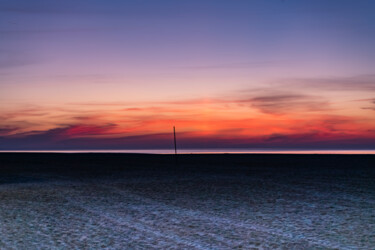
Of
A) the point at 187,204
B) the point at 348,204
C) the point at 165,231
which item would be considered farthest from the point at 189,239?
the point at 348,204

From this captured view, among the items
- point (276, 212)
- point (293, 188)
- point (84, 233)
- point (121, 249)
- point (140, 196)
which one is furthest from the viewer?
point (293, 188)

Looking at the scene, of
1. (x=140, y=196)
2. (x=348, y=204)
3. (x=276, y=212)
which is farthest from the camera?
(x=140, y=196)

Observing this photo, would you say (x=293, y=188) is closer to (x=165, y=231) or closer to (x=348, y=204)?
(x=348, y=204)

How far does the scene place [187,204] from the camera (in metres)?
14.4

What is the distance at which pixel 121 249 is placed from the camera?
28.6 ft

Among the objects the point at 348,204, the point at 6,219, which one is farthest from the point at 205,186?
the point at 6,219

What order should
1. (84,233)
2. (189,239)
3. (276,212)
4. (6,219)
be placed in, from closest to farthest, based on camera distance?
(189,239)
(84,233)
(6,219)
(276,212)

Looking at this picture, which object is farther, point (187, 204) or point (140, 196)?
point (140, 196)

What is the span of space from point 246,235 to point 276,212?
3.22 m

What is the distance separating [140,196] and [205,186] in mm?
4229

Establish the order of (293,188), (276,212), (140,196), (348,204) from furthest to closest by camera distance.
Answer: (293,188), (140,196), (348,204), (276,212)

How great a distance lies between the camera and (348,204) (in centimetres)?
1438

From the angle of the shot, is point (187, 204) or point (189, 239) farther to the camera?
point (187, 204)

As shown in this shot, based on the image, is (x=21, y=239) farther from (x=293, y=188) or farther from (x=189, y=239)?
(x=293, y=188)
